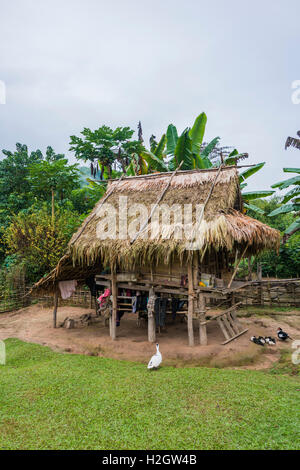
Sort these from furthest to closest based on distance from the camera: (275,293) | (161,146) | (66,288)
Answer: (161,146), (275,293), (66,288)

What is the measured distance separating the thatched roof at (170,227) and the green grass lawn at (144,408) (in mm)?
2678

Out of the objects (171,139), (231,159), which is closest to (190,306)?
(231,159)

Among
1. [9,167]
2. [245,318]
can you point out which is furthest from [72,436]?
[9,167]

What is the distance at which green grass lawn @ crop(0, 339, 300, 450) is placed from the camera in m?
3.50

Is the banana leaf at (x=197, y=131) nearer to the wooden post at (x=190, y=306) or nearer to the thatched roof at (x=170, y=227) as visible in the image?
the thatched roof at (x=170, y=227)

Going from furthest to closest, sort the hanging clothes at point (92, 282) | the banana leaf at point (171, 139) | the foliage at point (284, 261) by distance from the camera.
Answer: the foliage at point (284, 261) < the banana leaf at point (171, 139) < the hanging clothes at point (92, 282)

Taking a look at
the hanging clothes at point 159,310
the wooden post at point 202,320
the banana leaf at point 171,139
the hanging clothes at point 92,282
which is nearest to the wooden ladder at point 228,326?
the wooden post at point 202,320

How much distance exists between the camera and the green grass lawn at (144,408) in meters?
3.50

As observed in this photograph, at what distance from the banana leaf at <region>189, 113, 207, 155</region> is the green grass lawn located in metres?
8.55

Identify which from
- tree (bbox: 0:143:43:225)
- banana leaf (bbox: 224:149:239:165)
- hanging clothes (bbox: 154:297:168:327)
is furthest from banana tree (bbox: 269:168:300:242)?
tree (bbox: 0:143:43:225)

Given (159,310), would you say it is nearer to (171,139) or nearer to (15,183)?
(171,139)

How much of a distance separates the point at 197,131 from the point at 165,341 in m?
8.22

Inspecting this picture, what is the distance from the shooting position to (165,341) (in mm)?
7520

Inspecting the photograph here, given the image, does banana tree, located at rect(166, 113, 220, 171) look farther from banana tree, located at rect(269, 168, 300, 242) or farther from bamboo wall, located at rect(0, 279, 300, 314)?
bamboo wall, located at rect(0, 279, 300, 314)
